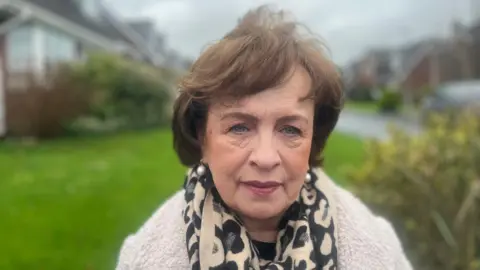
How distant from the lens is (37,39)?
28.1m

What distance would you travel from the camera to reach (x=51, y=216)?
7.68 metres

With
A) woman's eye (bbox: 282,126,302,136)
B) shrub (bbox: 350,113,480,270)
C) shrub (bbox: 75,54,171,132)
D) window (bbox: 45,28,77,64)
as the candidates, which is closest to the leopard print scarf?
woman's eye (bbox: 282,126,302,136)

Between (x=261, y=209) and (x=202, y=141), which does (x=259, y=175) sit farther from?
(x=202, y=141)

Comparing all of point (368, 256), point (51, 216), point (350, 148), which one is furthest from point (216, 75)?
point (350, 148)

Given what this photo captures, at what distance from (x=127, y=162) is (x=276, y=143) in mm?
12258

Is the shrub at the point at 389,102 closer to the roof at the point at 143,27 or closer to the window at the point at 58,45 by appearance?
the window at the point at 58,45

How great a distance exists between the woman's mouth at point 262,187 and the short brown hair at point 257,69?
0.74 ft

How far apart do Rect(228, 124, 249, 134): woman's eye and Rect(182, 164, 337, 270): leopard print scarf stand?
0.21m

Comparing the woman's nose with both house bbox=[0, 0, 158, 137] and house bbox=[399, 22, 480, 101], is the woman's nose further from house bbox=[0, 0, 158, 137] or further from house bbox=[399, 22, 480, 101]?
house bbox=[399, 22, 480, 101]

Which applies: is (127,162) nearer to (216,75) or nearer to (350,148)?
(350,148)

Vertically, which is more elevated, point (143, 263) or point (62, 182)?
point (143, 263)

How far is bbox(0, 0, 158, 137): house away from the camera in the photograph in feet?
65.9

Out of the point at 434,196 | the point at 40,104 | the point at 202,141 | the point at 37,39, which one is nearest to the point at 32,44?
the point at 37,39

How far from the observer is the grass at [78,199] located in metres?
6.13
